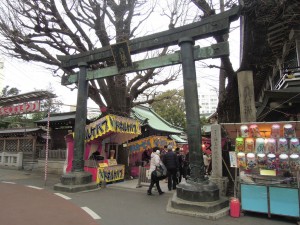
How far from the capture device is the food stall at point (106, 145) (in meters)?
12.2

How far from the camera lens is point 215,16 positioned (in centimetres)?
848

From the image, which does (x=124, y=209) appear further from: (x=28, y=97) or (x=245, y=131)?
(x=28, y=97)

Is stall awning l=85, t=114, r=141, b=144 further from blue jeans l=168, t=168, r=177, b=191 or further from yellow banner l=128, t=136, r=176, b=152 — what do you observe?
blue jeans l=168, t=168, r=177, b=191

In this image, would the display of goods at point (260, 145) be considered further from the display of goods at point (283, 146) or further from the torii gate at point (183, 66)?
the torii gate at point (183, 66)

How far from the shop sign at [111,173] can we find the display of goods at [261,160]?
7.14 m

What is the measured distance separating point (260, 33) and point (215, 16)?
2.37m

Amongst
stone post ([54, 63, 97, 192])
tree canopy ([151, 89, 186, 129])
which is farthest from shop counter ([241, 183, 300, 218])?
tree canopy ([151, 89, 186, 129])

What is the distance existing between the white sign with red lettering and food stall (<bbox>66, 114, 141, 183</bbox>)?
2.65 metres

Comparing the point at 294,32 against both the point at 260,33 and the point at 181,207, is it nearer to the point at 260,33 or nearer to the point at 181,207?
the point at 260,33

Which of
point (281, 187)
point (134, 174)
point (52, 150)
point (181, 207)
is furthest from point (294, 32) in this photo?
point (52, 150)

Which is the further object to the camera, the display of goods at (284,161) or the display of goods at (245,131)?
the display of goods at (245,131)

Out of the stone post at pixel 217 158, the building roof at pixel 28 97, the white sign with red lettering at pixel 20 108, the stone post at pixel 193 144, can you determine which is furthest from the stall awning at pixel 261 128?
the white sign with red lettering at pixel 20 108

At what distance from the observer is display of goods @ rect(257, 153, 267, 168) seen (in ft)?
23.8

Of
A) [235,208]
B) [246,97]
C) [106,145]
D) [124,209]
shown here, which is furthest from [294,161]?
[106,145]
